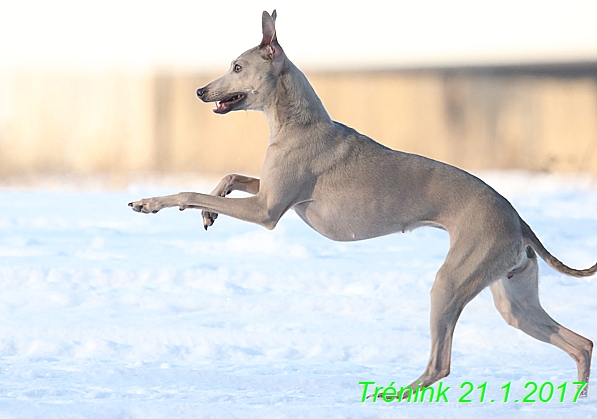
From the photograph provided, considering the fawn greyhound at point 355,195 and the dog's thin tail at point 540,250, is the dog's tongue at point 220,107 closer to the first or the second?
the fawn greyhound at point 355,195

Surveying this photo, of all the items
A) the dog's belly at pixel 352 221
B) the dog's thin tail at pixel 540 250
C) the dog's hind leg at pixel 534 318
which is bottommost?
the dog's hind leg at pixel 534 318

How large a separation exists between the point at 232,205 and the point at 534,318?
1.95m

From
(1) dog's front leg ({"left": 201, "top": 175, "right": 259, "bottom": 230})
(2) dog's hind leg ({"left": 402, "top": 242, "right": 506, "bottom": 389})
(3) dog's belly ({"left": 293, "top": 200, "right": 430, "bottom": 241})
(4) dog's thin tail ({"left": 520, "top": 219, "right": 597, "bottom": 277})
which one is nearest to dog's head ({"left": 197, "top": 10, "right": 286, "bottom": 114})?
(1) dog's front leg ({"left": 201, "top": 175, "right": 259, "bottom": 230})

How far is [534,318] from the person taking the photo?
5.56 metres

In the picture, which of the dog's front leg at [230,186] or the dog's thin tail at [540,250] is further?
the dog's front leg at [230,186]

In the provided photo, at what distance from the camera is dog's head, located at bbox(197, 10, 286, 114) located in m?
5.26

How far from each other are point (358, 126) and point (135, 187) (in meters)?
3.21

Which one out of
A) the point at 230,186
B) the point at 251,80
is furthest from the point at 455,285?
the point at 251,80

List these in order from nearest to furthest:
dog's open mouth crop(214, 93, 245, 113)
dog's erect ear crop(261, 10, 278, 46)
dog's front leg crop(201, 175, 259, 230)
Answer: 1. dog's erect ear crop(261, 10, 278, 46)
2. dog's open mouth crop(214, 93, 245, 113)
3. dog's front leg crop(201, 175, 259, 230)

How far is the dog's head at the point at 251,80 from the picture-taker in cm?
526

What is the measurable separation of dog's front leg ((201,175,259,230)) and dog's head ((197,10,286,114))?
0.42 meters

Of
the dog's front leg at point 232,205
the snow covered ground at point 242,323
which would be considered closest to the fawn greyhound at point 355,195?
the dog's front leg at point 232,205

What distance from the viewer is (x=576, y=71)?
13172mm

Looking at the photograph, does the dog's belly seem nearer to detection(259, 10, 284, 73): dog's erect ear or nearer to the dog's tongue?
the dog's tongue
